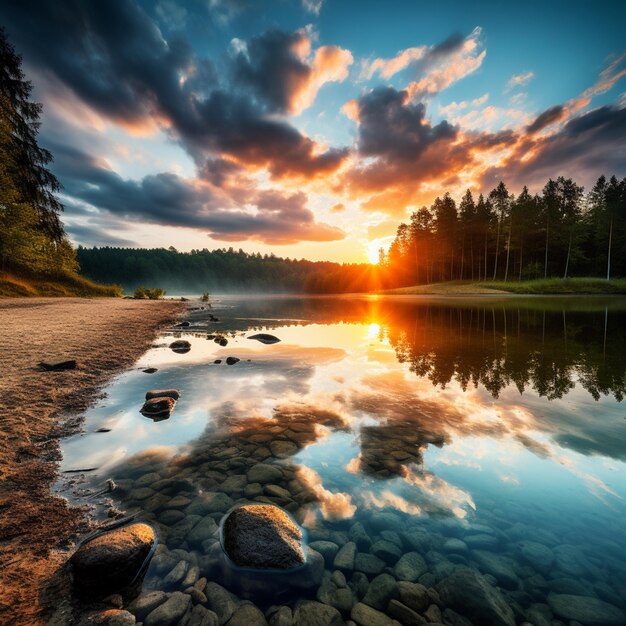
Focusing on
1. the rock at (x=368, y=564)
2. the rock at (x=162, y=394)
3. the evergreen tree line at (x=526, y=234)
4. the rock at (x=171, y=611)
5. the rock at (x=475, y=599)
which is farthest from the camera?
the evergreen tree line at (x=526, y=234)

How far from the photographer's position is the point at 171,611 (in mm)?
2611

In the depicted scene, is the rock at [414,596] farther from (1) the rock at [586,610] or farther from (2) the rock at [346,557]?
(1) the rock at [586,610]

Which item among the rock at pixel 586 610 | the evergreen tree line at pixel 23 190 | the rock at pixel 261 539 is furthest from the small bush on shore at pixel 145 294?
the rock at pixel 586 610

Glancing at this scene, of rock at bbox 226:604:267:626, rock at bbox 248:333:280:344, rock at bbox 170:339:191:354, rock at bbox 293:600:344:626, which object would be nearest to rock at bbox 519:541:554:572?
rock at bbox 293:600:344:626

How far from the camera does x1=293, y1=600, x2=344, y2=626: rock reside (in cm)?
259

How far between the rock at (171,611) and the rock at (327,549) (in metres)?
1.35

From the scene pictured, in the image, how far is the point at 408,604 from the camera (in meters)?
2.76

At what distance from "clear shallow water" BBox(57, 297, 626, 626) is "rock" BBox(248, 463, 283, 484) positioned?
7cm

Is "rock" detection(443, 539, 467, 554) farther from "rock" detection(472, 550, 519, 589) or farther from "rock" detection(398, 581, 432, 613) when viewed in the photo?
"rock" detection(398, 581, 432, 613)

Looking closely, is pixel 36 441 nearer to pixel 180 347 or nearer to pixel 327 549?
pixel 327 549

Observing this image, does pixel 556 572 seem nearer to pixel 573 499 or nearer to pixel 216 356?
pixel 573 499

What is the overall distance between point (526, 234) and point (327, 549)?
7997 cm

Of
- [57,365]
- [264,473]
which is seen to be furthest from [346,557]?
[57,365]

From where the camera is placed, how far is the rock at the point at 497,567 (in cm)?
301
